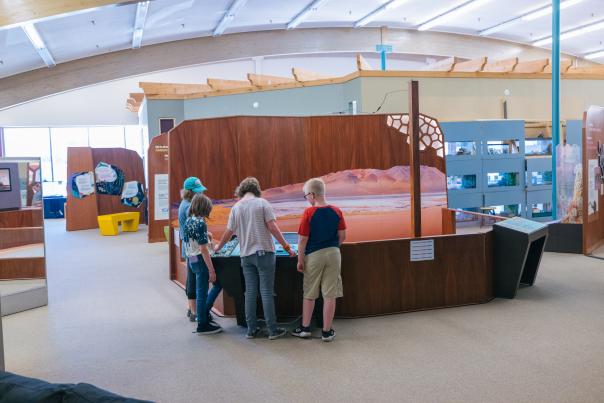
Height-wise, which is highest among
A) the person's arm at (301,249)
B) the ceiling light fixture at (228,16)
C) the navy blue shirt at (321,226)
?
the ceiling light fixture at (228,16)

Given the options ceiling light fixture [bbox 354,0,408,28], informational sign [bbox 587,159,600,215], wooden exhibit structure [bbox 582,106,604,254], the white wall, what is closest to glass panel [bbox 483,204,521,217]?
wooden exhibit structure [bbox 582,106,604,254]

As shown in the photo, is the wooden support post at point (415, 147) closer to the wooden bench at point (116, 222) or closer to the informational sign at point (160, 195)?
the informational sign at point (160, 195)

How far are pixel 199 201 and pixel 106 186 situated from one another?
10.9 meters

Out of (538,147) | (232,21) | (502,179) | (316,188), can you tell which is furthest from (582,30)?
(316,188)

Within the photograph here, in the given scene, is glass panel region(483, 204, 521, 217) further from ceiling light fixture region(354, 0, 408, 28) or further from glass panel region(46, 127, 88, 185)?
glass panel region(46, 127, 88, 185)

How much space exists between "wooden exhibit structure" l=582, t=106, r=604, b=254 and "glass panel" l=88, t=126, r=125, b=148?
1661cm

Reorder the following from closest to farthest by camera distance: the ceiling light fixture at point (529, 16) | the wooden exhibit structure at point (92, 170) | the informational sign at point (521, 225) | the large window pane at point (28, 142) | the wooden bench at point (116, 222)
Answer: the informational sign at point (521, 225), the wooden bench at point (116, 222), the wooden exhibit structure at point (92, 170), the ceiling light fixture at point (529, 16), the large window pane at point (28, 142)

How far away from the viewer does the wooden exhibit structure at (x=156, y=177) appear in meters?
11.5

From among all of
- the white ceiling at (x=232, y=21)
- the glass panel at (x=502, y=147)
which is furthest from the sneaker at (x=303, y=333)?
the white ceiling at (x=232, y=21)

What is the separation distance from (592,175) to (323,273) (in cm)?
570

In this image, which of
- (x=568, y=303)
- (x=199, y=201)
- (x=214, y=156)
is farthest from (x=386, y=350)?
(x=214, y=156)

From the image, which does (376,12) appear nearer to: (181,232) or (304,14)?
(304,14)

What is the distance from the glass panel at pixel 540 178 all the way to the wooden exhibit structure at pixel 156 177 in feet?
24.4

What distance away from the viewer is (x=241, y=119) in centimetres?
745
